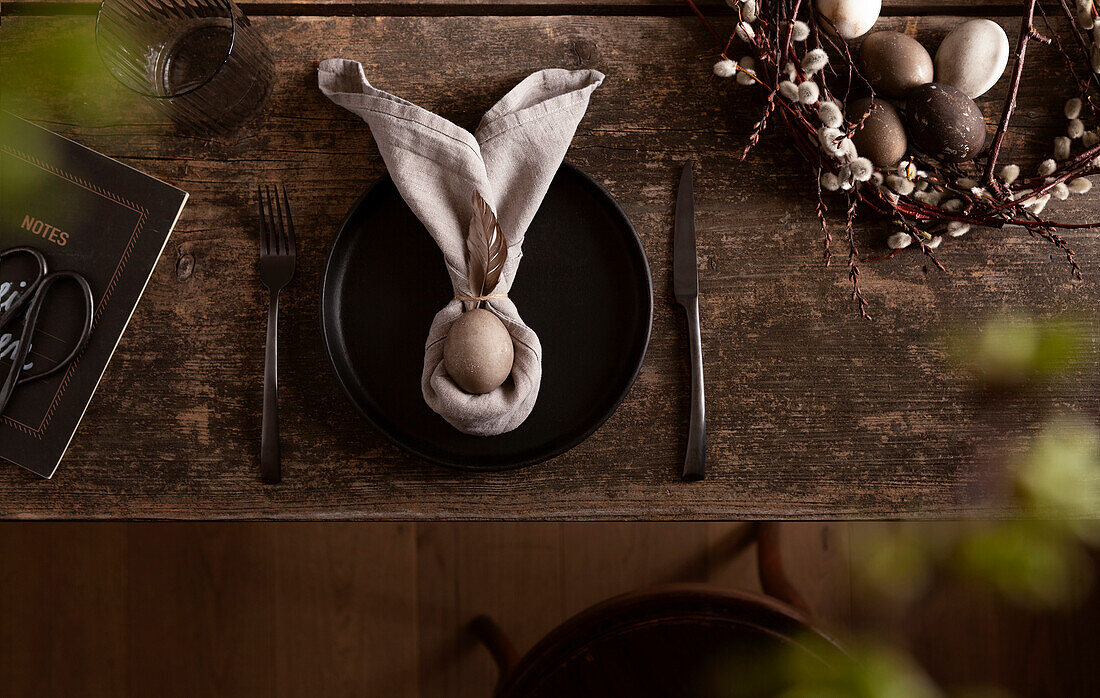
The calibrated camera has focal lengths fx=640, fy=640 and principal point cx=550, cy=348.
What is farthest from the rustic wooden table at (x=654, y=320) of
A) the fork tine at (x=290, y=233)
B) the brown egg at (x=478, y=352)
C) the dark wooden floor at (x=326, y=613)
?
the dark wooden floor at (x=326, y=613)

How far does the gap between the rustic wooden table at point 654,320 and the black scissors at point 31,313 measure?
39 mm

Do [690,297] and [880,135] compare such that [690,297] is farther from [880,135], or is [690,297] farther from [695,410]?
[880,135]

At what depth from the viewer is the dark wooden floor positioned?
104cm

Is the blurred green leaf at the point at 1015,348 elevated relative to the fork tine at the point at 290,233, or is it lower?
lower

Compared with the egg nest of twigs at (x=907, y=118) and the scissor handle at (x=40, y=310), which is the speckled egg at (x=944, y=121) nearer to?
the egg nest of twigs at (x=907, y=118)

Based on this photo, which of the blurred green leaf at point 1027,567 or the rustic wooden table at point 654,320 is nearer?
the rustic wooden table at point 654,320

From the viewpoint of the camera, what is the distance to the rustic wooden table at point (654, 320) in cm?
60

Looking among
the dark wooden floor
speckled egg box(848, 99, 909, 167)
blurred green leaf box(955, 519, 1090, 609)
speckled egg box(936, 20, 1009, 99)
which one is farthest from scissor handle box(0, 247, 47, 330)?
blurred green leaf box(955, 519, 1090, 609)

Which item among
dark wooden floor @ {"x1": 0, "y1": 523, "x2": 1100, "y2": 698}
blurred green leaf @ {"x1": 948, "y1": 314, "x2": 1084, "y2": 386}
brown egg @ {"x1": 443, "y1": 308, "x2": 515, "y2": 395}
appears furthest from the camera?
dark wooden floor @ {"x1": 0, "y1": 523, "x2": 1100, "y2": 698}

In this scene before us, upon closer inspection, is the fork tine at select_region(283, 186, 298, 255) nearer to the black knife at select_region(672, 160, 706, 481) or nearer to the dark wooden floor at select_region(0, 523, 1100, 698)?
the black knife at select_region(672, 160, 706, 481)

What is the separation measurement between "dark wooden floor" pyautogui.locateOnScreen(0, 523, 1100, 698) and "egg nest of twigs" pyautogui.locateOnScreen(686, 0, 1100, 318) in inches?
24.2

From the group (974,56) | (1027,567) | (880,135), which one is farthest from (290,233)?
(1027,567)

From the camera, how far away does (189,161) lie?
619 mm

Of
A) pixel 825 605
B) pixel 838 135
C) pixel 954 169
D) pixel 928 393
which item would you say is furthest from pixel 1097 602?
pixel 838 135
